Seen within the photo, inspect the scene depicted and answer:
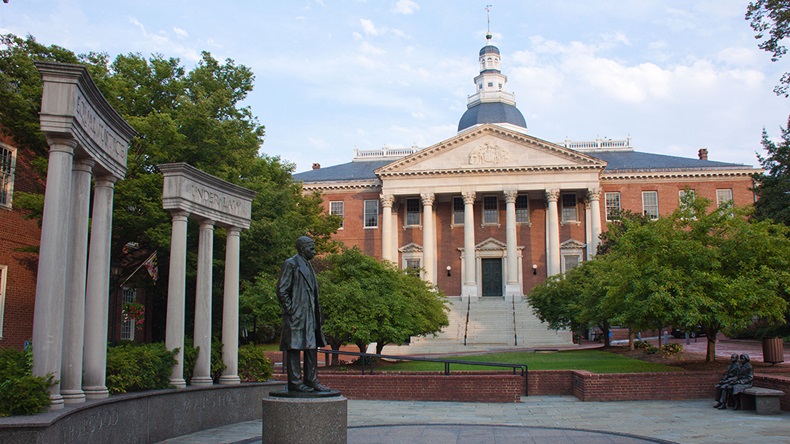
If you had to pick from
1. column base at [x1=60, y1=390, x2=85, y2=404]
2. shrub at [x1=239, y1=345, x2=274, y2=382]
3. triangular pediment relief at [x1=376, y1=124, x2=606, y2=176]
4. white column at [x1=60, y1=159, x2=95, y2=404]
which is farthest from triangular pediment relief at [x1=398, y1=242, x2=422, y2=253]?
column base at [x1=60, y1=390, x2=85, y2=404]

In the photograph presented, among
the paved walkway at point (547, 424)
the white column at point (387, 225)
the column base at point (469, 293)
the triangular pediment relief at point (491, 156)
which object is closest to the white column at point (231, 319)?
the paved walkway at point (547, 424)

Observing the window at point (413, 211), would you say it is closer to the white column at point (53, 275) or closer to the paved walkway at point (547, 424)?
the paved walkway at point (547, 424)

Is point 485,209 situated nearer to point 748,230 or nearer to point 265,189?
point 265,189

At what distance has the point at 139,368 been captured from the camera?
11.9m

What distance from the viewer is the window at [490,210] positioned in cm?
5762

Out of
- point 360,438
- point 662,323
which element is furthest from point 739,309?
point 360,438

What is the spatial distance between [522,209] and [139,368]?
4781cm

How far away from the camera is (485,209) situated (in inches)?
2280

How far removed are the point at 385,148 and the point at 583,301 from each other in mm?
37824

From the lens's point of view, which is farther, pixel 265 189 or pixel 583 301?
pixel 583 301

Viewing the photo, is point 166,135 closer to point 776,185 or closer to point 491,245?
point 776,185

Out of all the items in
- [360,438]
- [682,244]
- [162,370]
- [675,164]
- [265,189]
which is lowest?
[360,438]

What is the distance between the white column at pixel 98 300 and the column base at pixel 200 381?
313 centimetres

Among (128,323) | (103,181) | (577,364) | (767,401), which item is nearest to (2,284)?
(128,323)
